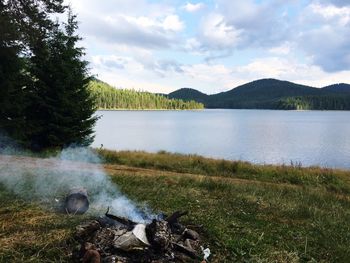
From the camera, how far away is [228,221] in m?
8.59

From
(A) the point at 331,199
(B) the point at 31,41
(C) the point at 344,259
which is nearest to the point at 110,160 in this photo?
Answer: (B) the point at 31,41

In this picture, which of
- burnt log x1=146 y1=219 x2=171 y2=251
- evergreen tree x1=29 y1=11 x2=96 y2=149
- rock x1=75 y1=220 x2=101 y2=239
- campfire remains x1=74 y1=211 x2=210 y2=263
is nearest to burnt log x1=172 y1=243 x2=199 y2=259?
campfire remains x1=74 y1=211 x2=210 y2=263

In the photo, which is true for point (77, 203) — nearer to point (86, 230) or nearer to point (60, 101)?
point (86, 230)

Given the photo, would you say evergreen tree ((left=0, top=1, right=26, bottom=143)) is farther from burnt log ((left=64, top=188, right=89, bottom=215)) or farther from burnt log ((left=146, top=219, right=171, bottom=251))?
burnt log ((left=146, top=219, right=171, bottom=251))

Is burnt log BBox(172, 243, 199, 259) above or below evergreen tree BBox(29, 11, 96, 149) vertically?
below

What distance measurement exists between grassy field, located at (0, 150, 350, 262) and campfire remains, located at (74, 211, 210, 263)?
0.39 m

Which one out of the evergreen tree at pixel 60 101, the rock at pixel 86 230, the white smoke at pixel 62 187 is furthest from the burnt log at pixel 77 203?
the evergreen tree at pixel 60 101

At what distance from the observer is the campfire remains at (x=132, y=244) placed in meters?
5.98

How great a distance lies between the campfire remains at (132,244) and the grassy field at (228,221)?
39 centimetres

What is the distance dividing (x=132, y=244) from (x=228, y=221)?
3.16m

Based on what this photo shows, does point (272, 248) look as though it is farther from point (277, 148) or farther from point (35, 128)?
point (277, 148)

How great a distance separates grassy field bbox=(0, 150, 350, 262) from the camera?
264 inches

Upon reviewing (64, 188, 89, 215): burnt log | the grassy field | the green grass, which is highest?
(64, 188, 89, 215): burnt log

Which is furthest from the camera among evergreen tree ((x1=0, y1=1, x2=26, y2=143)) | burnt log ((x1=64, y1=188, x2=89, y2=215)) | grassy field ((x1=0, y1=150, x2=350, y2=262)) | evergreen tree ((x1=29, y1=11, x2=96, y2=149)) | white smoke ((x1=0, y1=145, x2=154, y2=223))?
evergreen tree ((x1=29, y1=11, x2=96, y2=149))
